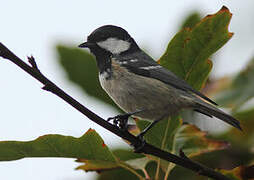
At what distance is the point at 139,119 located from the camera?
3148 mm

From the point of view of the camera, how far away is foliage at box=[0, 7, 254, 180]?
8.16 feet

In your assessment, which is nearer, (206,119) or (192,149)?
(192,149)

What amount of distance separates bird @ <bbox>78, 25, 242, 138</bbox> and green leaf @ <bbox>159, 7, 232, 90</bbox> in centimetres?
10

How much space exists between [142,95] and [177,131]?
0.45 m

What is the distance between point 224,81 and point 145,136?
3.82 ft

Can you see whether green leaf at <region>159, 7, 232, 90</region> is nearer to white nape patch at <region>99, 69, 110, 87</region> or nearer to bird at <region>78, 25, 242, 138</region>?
bird at <region>78, 25, 242, 138</region>

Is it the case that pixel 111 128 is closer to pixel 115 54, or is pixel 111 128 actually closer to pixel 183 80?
pixel 183 80

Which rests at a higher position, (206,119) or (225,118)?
(225,118)

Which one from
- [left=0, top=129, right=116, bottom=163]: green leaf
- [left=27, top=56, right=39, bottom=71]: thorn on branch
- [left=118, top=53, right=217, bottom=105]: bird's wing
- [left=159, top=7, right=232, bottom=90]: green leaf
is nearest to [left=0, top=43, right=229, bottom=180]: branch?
[left=27, top=56, right=39, bottom=71]: thorn on branch

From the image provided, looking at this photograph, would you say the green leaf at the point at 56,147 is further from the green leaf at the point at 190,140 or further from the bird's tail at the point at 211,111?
the bird's tail at the point at 211,111

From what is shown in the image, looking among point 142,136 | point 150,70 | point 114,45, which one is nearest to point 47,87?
point 142,136

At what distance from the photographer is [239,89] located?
3.38 meters

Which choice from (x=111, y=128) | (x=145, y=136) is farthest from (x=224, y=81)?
(x=111, y=128)

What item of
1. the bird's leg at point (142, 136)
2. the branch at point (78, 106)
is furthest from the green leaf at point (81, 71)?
the branch at point (78, 106)
